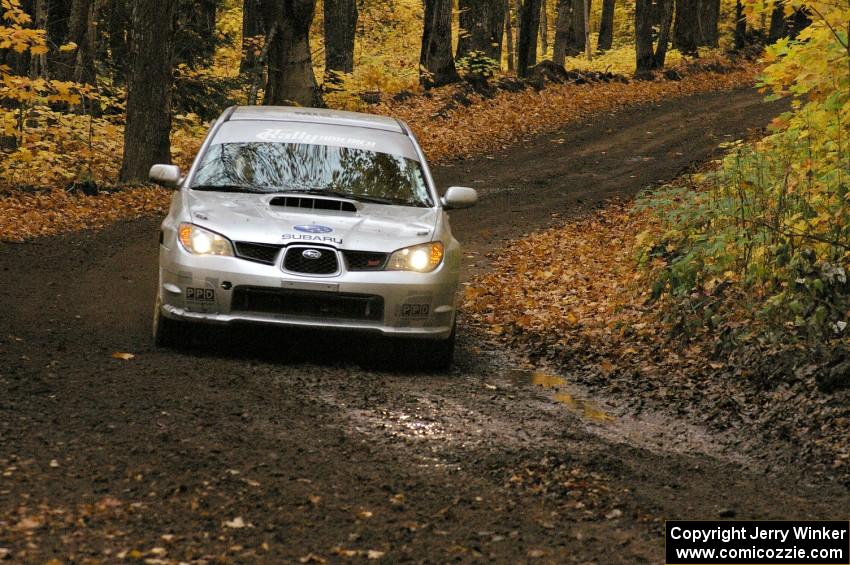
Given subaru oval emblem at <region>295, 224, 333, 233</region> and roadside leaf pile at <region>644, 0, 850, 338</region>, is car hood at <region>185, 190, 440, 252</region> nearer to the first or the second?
subaru oval emblem at <region>295, 224, 333, 233</region>

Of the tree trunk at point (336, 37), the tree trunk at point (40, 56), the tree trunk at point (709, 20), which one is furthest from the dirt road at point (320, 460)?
the tree trunk at point (709, 20)

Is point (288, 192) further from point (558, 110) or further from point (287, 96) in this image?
point (558, 110)

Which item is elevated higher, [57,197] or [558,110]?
[558,110]

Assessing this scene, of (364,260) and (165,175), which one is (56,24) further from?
(364,260)

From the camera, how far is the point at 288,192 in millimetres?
8477

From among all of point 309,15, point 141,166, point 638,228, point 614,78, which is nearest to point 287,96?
point 309,15

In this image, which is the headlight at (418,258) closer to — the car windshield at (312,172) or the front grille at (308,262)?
the front grille at (308,262)

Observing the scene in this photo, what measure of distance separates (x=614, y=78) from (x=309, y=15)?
1294cm

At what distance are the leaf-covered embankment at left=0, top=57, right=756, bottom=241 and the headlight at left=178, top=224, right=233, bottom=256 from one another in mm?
7075

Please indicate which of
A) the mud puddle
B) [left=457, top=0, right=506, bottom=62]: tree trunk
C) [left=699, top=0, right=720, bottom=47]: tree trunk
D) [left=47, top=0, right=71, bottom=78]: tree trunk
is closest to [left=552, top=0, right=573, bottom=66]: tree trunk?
[left=457, top=0, right=506, bottom=62]: tree trunk

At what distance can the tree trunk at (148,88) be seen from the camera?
1803 centimetres

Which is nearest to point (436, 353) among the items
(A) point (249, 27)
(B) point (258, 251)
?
(B) point (258, 251)

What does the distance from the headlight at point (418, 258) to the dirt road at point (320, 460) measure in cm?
69

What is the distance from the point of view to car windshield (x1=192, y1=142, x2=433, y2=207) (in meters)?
8.60
